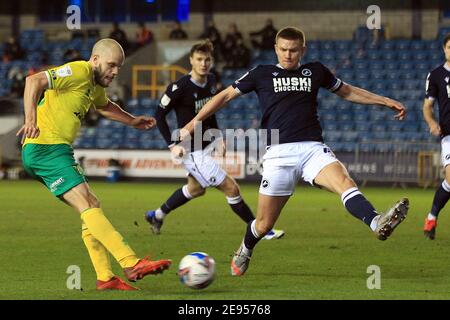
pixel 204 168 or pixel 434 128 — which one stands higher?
pixel 434 128

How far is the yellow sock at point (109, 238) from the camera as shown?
26.0 ft

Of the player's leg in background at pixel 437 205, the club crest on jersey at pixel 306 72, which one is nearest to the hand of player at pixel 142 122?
the club crest on jersey at pixel 306 72

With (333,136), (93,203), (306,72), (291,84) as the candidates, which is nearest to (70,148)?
(93,203)

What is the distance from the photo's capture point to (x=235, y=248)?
452 inches

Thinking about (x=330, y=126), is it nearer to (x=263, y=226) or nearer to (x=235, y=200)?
(x=235, y=200)

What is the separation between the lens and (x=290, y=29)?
895 cm

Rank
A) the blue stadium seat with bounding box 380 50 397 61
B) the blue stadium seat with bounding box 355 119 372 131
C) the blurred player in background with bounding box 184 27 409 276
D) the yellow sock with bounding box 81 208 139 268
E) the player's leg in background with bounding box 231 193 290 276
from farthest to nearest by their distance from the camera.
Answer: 1. the blue stadium seat with bounding box 380 50 397 61
2. the blue stadium seat with bounding box 355 119 372 131
3. the player's leg in background with bounding box 231 193 290 276
4. the blurred player in background with bounding box 184 27 409 276
5. the yellow sock with bounding box 81 208 139 268

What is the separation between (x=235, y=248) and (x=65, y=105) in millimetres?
3747

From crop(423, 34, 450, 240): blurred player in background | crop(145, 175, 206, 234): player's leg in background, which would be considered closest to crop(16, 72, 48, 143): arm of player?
crop(145, 175, 206, 234): player's leg in background

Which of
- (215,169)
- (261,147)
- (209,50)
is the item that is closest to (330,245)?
(215,169)

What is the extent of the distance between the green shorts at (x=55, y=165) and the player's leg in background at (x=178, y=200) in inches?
190

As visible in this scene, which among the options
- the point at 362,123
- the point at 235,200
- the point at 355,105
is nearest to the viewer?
the point at 235,200

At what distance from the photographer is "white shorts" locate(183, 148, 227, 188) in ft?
40.6

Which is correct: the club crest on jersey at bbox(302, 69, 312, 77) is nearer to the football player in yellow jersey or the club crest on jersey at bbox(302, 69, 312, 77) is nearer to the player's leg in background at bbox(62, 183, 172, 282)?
the football player in yellow jersey
